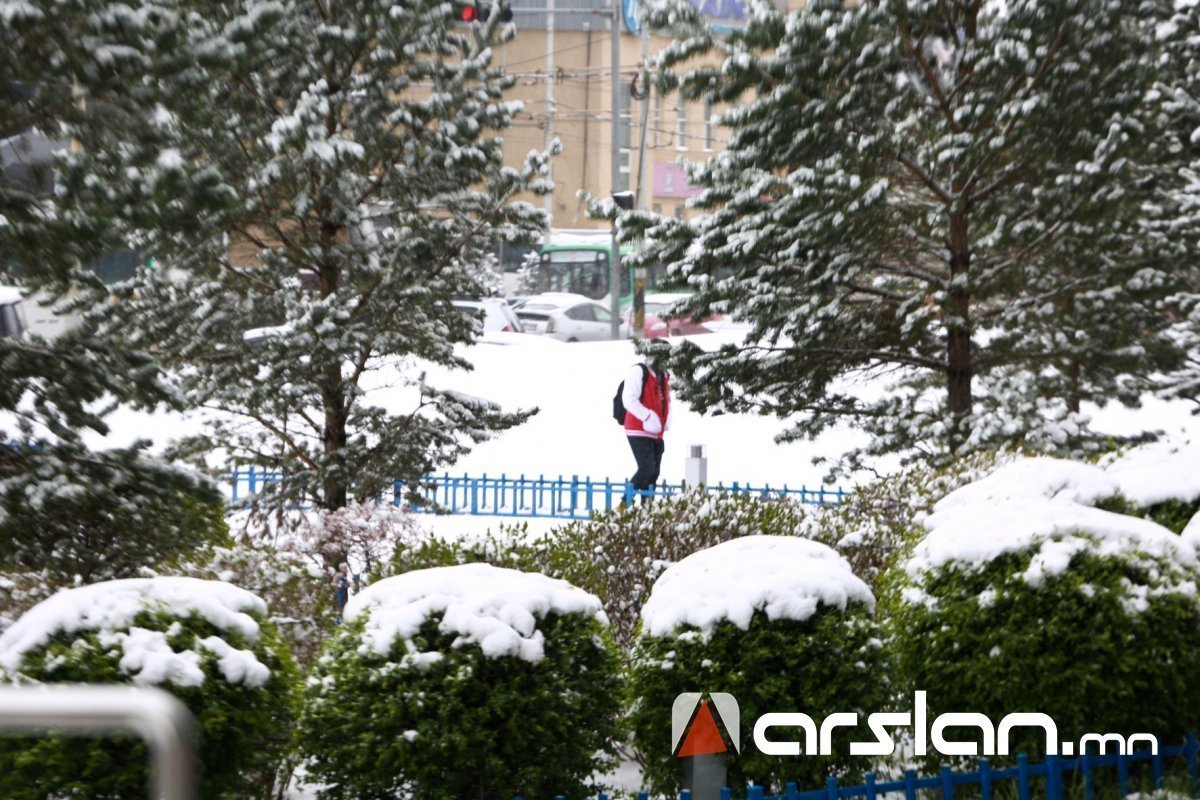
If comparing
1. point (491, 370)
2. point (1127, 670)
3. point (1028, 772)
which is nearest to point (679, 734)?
point (1028, 772)

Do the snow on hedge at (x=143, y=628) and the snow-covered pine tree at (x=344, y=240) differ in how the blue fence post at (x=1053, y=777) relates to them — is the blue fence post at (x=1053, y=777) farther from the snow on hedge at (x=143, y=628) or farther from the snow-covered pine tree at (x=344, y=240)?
the snow-covered pine tree at (x=344, y=240)

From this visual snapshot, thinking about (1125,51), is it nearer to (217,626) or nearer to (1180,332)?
(1180,332)

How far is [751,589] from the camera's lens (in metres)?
5.17

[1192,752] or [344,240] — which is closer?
[1192,752]

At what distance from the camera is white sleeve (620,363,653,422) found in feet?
48.5

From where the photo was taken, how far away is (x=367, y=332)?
11.1 metres

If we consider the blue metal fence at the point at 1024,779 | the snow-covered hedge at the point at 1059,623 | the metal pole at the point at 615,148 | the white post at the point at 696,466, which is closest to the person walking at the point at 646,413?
the white post at the point at 696,466

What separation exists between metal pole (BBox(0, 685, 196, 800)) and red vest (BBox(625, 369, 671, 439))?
13.3 m

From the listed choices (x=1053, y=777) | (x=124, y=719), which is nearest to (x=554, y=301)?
(x=1053, y=777)

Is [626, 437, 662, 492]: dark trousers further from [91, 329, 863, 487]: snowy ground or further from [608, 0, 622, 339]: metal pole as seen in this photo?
[608, 0, 622, 339]: metal pole

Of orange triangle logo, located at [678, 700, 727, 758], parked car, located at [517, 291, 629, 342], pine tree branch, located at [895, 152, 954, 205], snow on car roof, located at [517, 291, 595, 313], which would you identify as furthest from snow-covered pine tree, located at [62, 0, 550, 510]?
snow on car roof, located at [517, 291, 595, 313]

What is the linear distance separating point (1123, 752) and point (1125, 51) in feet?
24.0

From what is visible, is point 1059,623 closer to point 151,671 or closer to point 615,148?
point 151,671

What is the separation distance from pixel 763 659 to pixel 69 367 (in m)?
3.76
